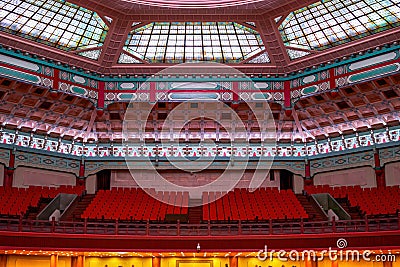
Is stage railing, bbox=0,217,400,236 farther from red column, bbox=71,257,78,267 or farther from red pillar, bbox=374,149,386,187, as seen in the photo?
red pillar, bbox=374,149,386,187

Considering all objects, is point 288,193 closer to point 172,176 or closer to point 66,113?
point 172,176

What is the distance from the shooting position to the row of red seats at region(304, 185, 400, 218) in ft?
73.0

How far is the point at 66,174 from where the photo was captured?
2895 cm

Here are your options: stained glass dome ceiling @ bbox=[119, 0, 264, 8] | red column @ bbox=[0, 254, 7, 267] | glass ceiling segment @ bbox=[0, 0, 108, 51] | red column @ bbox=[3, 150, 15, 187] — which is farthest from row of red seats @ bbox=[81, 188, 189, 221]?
stained glass dome ceiling @ bbox=[119, 0, 264, 8]

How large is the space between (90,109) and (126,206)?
6713 mm

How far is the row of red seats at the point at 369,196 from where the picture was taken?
22266mm

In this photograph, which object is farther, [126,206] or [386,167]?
[386,167]

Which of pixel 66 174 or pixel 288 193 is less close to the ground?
pixel 66 174

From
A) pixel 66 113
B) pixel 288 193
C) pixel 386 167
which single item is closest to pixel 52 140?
pixel 66 113

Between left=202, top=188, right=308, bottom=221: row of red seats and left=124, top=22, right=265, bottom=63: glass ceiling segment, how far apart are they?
24.2ft

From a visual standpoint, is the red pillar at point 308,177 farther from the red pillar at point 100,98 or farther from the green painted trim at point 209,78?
the red pillar at point 100,98

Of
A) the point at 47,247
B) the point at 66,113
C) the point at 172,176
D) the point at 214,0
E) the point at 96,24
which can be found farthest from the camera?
the point at 172,176

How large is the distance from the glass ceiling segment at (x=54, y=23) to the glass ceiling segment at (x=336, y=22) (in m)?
9.79

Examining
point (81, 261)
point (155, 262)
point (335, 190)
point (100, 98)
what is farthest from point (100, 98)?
point (335, 190)
